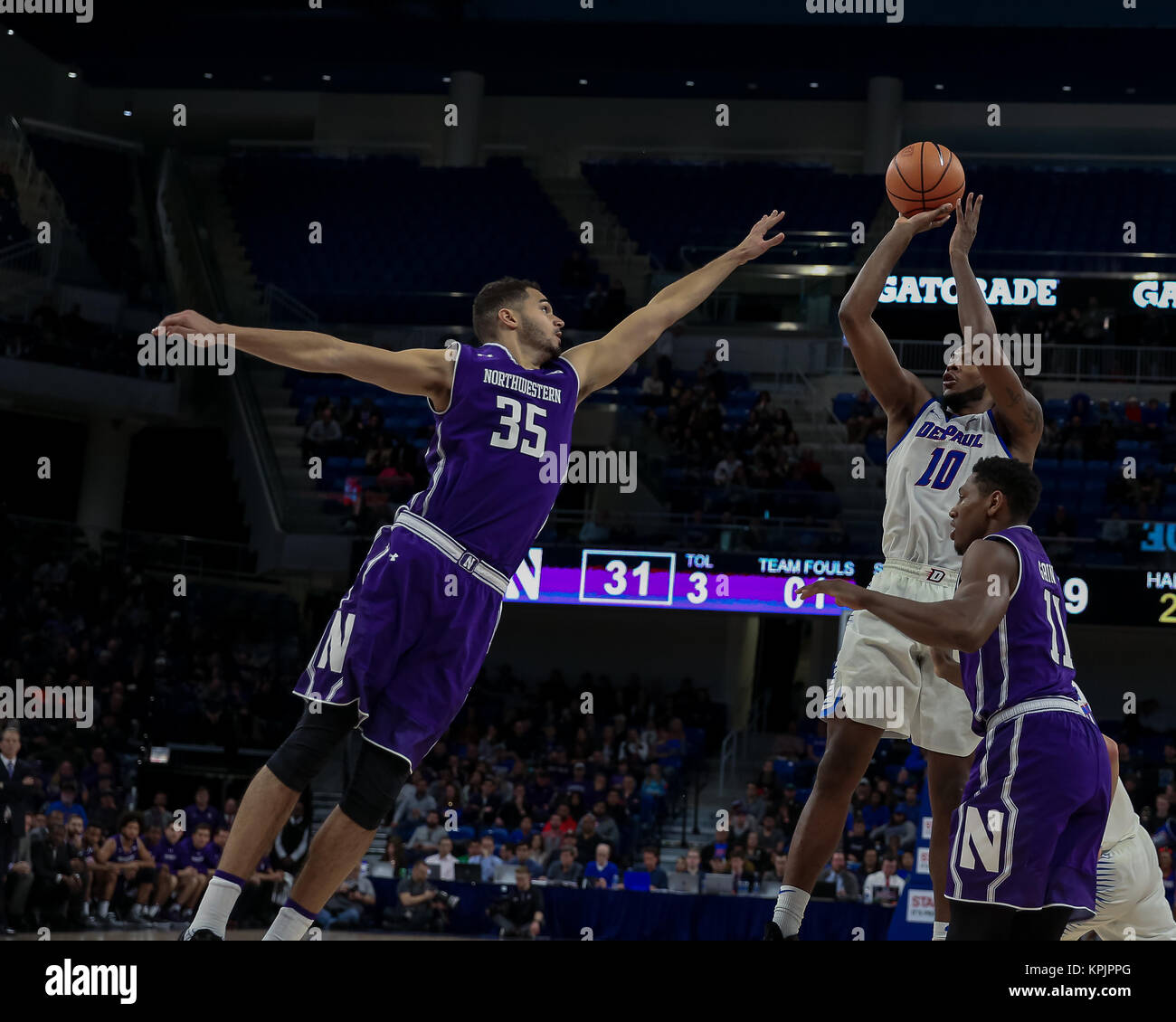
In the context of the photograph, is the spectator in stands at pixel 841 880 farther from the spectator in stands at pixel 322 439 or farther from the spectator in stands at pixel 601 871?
the spectator in stands at pixel 322 439

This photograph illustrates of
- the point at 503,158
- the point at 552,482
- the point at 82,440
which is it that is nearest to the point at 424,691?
the point at 552,482

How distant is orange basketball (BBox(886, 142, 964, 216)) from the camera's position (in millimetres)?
6004

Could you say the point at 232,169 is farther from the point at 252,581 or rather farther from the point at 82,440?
the point at 252,581

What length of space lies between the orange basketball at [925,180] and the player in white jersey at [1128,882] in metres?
2.64

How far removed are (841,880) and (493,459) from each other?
10.3 meters

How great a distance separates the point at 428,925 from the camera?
45.9ft

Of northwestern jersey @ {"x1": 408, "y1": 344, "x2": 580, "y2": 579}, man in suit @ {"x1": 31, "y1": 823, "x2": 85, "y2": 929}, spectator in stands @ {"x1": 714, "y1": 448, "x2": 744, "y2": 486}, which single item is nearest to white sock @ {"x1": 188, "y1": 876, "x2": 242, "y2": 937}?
northwestern jersey @ {"x1": 408, "y1": 344, "x2": 580, "y2": 579}

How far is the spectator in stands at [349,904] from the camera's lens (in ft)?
45.5

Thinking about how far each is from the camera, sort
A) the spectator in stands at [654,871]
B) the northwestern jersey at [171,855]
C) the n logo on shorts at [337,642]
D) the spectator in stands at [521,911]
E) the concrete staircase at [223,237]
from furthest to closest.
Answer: the concrete staircase at [223,237], the spectator in stands at [654,871], the spectator in stands at [521,911], the northwestern jersey at [171,855], the n logo on shorts at [337,642]

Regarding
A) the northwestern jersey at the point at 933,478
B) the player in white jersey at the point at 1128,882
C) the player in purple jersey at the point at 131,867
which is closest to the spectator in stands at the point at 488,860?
the player in purple jersey at the point at 131,867

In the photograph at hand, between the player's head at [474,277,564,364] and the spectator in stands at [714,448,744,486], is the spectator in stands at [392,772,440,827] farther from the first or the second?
the player's head at [474,277,564,364]

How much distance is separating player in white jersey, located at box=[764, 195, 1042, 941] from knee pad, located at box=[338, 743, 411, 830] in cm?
158

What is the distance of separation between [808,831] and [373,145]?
23089 mm

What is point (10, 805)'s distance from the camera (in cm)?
1112
